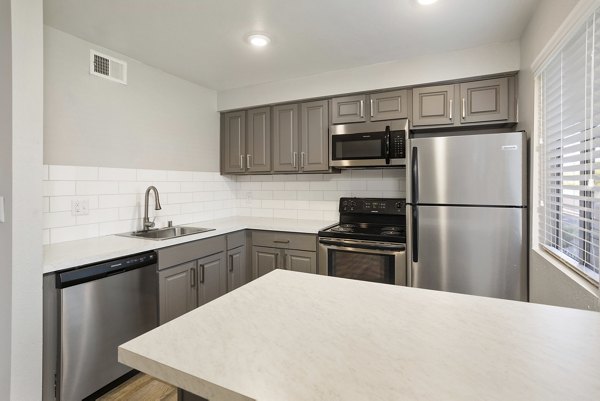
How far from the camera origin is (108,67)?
249 centimetres

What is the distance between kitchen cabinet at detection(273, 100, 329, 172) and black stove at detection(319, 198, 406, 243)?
1.58ft

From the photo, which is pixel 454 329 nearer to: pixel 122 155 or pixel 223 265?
pixel 223 265

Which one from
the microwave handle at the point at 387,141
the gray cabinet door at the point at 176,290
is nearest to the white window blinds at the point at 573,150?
the microwave handle at the point at 387,141

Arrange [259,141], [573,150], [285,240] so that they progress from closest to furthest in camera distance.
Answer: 1. [573,150]
2. [285,240]
3. [259,141]

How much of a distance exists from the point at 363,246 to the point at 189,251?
138cm

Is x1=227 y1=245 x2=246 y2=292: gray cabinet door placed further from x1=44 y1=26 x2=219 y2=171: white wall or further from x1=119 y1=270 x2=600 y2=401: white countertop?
x1=119 y1=270 x2=600 y2=401: white countertop

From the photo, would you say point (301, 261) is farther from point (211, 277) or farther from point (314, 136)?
point (314, 136)

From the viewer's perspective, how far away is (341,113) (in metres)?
3.03

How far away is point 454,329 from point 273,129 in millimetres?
2841

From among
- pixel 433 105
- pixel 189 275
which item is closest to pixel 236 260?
pixel 189 275

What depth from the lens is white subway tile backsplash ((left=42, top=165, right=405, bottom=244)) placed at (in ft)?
7.29

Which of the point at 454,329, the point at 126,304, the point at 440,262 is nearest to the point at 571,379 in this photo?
the point at 454,329

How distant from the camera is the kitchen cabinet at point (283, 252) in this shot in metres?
2.90

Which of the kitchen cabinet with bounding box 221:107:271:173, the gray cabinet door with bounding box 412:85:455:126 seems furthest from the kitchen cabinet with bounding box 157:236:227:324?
the gray cabinet door with bounding box 412:85:455:126
